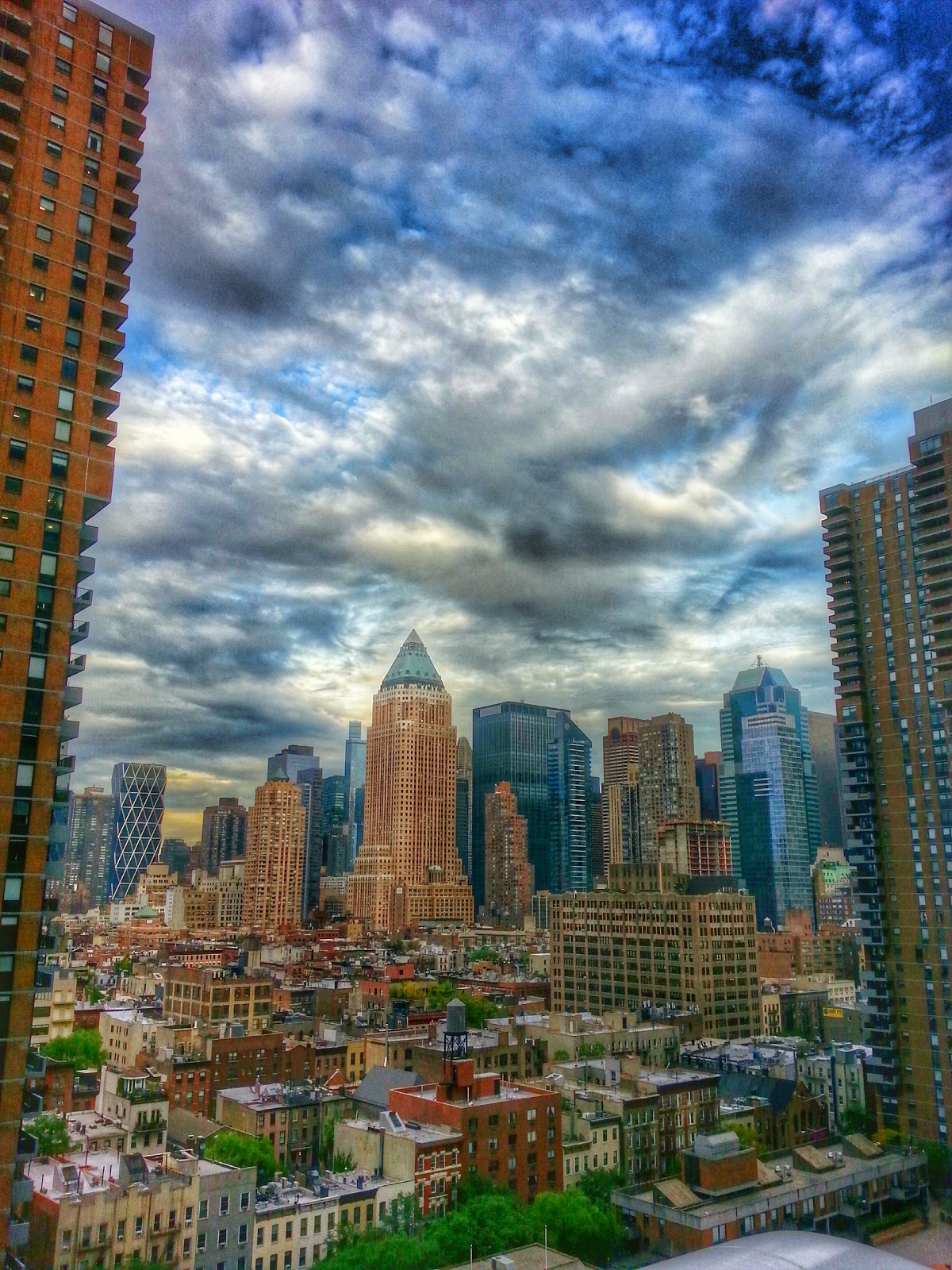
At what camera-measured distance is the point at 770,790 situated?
163625mm

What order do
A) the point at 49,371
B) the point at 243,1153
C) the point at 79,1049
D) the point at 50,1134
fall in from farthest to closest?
the point at 79,1049
the point at 243,1153
the point at 50,1134
the point at 49,371

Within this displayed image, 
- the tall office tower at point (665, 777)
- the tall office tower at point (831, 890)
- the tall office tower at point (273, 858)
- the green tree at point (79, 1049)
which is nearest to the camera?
→ the green tree at point (79, 1049)

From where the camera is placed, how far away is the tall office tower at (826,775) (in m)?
156

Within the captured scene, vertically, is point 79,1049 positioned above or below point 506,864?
below

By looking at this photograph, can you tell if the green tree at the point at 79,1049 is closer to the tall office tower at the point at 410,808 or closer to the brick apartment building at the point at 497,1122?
the brick apartment building at the point at 497,1122

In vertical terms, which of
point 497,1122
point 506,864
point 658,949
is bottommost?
point 497,1122

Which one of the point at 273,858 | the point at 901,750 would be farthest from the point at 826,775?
the point at 901,750

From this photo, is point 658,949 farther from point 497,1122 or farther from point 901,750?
point 497,1122

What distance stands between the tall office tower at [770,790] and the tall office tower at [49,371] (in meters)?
132

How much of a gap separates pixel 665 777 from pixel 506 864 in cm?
3228

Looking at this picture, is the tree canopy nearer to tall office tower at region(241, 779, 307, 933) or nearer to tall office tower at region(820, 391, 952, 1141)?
tall office tower at region(820, 391, 952, 1141)

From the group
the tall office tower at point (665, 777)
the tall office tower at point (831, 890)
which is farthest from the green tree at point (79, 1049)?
the tall office tower at point (665, 777)

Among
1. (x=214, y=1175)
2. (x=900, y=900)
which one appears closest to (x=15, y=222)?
(x=214, y=1175)

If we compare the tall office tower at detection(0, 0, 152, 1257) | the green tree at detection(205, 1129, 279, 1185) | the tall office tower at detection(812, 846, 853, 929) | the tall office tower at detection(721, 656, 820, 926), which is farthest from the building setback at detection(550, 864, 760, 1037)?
the tall office tower at detection(721, 656, 820, 926)
